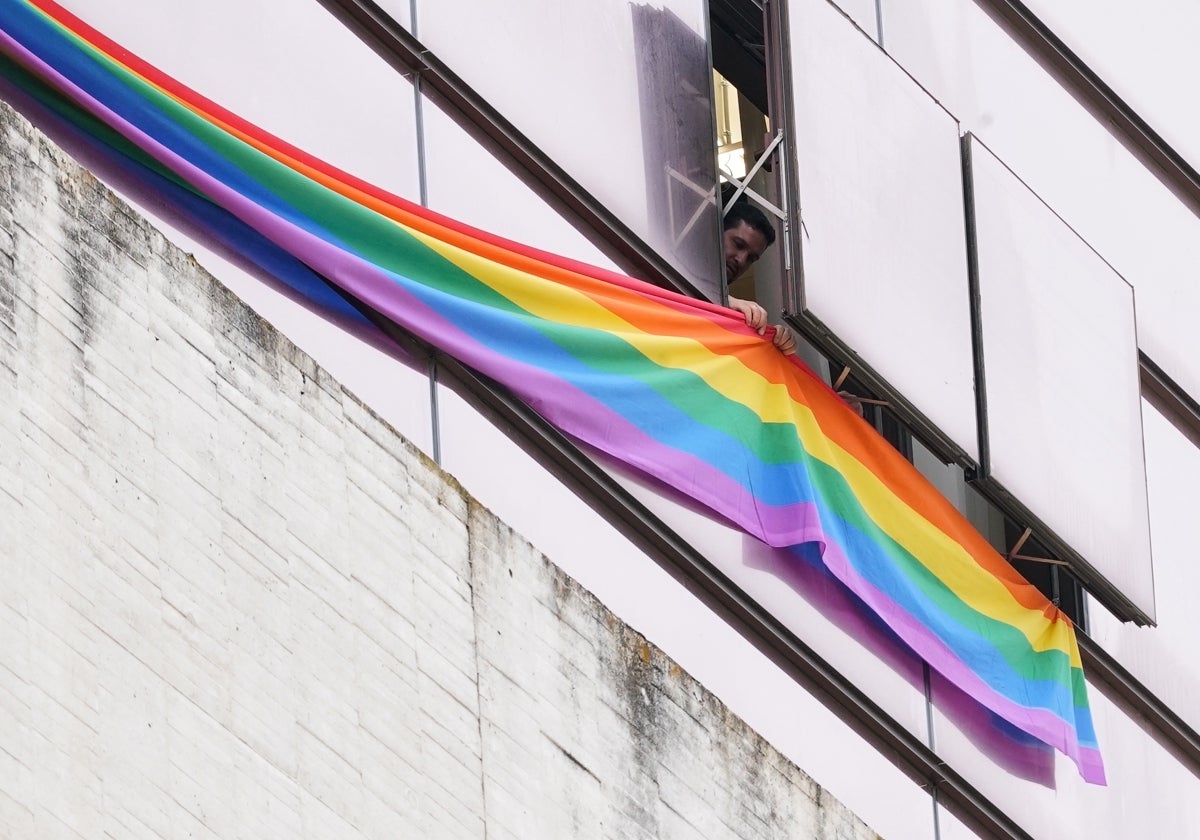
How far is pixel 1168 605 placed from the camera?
37.6 ft

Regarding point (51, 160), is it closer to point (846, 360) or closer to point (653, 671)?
point (653, 671)

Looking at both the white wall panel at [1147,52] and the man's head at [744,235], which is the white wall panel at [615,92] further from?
the white wall panel at [1147,52]

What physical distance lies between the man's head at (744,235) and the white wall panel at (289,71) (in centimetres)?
151

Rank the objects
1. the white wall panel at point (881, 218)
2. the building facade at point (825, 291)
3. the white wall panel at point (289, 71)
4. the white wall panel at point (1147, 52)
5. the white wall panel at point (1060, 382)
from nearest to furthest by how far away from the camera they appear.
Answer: the white wall panel at point (289, 71), the building facade at point (825, 291), the white wall panel at point (881, 218), the white wall panel at point (1060, 382), the white wall panel at point (1147, 52)

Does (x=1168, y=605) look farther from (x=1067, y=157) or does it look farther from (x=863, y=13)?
(x=863, y=13)

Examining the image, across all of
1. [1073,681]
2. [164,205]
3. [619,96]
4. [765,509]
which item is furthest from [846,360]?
[164,205]

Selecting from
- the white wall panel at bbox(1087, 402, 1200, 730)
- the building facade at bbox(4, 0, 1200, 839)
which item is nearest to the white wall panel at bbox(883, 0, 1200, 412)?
the building facade at bbox(4, 0, 1200, 839)

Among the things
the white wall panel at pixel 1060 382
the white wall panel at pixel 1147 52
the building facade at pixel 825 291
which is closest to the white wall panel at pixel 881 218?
the building facade at pixel 825 291

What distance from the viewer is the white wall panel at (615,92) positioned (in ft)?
29.3

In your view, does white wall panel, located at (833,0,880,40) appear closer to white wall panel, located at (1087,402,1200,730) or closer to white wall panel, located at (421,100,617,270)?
white wall panel, located at (421,100,617,270)

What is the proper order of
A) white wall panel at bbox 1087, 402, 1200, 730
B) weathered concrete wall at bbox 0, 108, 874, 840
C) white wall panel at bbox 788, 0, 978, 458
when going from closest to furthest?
1. weathered concrete wall at bbox 0, 108, 874, 840
2. white wall panel at bbox 788, 0, 978, 458
3. white wall panel at bbox 1087, 402, 1200, 730

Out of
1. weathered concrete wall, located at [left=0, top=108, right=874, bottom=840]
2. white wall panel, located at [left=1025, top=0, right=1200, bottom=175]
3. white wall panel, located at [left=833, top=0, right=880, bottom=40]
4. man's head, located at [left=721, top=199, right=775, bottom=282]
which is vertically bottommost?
weathered concrete wall, located at [left=0, top=108, right=874, bottom=840]

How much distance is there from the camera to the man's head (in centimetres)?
969

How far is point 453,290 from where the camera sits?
26.7 feet
